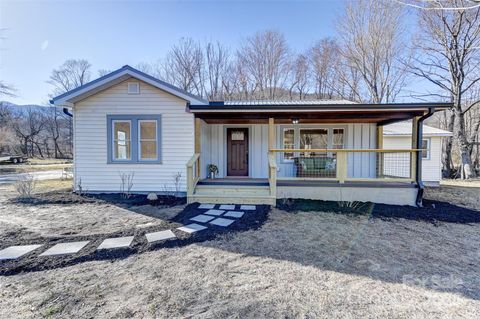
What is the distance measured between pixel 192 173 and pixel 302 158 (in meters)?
3.88

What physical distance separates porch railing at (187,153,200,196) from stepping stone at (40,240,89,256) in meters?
3.00

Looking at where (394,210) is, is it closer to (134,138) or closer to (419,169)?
(419,169)

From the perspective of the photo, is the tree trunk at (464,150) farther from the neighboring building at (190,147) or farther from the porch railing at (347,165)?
the neighboring building at (190,147)

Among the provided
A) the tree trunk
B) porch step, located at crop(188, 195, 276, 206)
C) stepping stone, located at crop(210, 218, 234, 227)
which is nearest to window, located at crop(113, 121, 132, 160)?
porch step, located at crop(188, 195, 276, 206)

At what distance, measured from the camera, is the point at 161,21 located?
12.5m

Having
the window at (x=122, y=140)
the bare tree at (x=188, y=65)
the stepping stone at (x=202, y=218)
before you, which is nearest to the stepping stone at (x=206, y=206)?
the stepping stone at (x=202, y=218)

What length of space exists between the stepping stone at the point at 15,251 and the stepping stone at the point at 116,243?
1011 mm

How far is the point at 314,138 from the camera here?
9.51 metres

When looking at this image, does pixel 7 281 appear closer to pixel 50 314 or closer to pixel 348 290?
pixel 50 314

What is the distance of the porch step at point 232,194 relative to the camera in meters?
6.68

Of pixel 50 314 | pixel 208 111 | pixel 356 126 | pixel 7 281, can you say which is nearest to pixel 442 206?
pixel 356 126

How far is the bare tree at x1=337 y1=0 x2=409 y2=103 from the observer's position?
56.2ft

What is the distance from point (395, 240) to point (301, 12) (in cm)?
1678

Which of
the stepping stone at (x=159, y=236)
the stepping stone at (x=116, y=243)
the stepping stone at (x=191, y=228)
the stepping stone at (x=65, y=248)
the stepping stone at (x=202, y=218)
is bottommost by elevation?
the stepping stone at (x=65, y=248)
